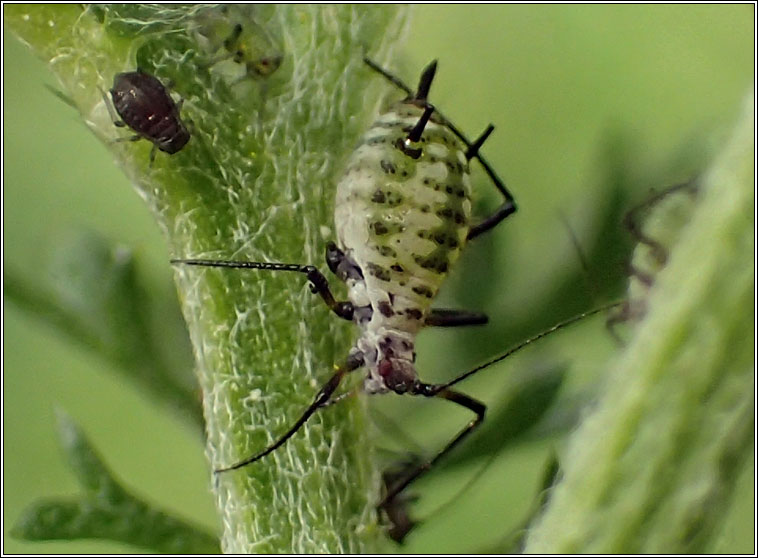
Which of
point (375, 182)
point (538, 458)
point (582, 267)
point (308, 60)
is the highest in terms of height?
point (308, 60)

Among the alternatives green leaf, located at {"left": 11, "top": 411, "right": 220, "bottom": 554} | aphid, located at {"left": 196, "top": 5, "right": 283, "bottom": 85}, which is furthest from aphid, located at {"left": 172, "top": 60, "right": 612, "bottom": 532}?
green leaf, located at {"left": 11, "top": 411, "right": 220, "bottom": 554}

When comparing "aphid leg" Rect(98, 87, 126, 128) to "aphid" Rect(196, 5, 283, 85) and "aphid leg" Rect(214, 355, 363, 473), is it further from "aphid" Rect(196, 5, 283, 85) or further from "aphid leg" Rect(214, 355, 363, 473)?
"aphid leg" Rect(214, 355, 363, 473)

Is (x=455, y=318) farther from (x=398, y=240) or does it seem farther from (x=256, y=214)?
(x=256, y=214)

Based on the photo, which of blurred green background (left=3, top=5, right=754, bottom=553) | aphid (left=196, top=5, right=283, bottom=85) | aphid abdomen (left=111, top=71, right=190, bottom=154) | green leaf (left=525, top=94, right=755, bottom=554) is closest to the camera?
green leaf (left=525, top=94, right=755, bottom=554)

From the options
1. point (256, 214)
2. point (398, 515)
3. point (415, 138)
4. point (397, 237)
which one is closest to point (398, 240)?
point (397, 237)

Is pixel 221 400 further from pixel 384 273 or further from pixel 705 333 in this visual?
pixel 705 333

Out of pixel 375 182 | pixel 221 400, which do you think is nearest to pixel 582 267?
pixel 375 182
